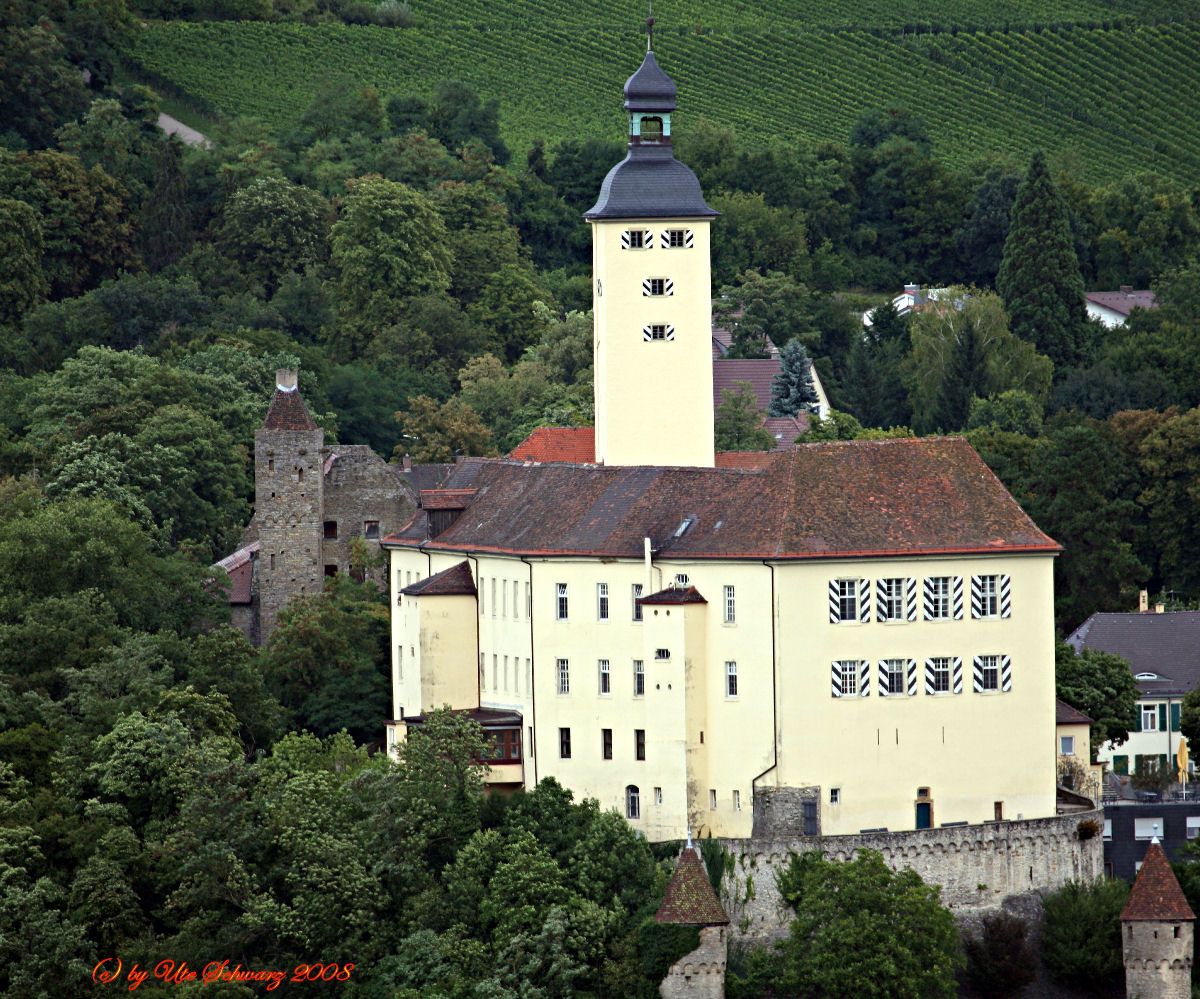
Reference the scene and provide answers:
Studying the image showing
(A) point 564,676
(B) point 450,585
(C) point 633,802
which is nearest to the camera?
(C) point 633,802

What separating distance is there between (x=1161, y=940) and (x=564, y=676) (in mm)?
15784

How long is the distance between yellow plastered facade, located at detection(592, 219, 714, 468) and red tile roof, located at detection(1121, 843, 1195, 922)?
53.6ft

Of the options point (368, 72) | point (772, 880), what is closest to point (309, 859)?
point (772, 880)

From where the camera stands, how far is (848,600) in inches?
3312

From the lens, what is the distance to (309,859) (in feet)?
277

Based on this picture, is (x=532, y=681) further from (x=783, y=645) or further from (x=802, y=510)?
(x=802, y=510)

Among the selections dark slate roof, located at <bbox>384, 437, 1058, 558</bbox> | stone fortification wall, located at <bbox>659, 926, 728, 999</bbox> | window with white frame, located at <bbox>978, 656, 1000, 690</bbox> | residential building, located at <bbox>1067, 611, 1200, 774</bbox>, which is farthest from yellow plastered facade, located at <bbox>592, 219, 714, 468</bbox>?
residential building, located at <bbox>1067, 611, 1200, 774</bbox>

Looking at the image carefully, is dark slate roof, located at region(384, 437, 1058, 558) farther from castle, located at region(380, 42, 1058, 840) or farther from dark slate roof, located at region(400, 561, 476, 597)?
dark slate roof, located at region(400, 561, 476, 597)

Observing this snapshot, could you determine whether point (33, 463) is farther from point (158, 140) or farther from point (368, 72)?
point (368, 72)

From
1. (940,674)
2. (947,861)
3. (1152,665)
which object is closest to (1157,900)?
(947,861)

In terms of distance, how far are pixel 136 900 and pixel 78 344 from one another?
47.3 m

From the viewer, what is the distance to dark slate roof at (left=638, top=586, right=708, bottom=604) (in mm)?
84625

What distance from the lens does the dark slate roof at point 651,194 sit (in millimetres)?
91812

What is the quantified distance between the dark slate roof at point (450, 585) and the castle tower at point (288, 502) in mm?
13458
